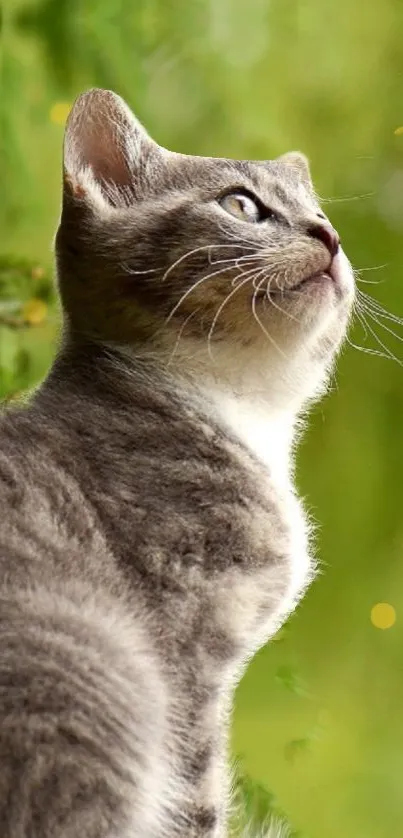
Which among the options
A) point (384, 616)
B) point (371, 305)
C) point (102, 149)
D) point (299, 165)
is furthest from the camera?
point (384, 616)

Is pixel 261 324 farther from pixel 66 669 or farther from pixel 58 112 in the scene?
pixel 58 112

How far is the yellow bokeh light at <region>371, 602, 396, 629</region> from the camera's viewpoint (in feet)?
4.17

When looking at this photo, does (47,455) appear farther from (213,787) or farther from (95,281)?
(213,787)

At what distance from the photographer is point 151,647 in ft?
2.26

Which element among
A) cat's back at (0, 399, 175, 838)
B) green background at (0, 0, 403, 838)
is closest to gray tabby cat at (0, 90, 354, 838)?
cat's back at (0, 399, 175, 838)

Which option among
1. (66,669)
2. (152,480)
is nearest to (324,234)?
(152,480)

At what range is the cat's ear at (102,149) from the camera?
31.3 inches

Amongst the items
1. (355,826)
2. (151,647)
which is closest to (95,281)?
(151,647)

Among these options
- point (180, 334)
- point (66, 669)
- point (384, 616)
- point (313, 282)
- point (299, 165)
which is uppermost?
point (299, 165)

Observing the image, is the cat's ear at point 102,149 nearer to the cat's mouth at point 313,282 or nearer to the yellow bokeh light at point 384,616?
the cat's mouth at point 313,282

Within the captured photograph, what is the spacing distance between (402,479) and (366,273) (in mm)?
298

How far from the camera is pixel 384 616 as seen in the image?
1272 mm

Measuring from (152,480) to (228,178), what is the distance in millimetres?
307

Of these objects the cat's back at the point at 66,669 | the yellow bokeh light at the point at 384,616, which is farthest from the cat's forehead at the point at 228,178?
the yellow bokeh light at the point at 384,616
